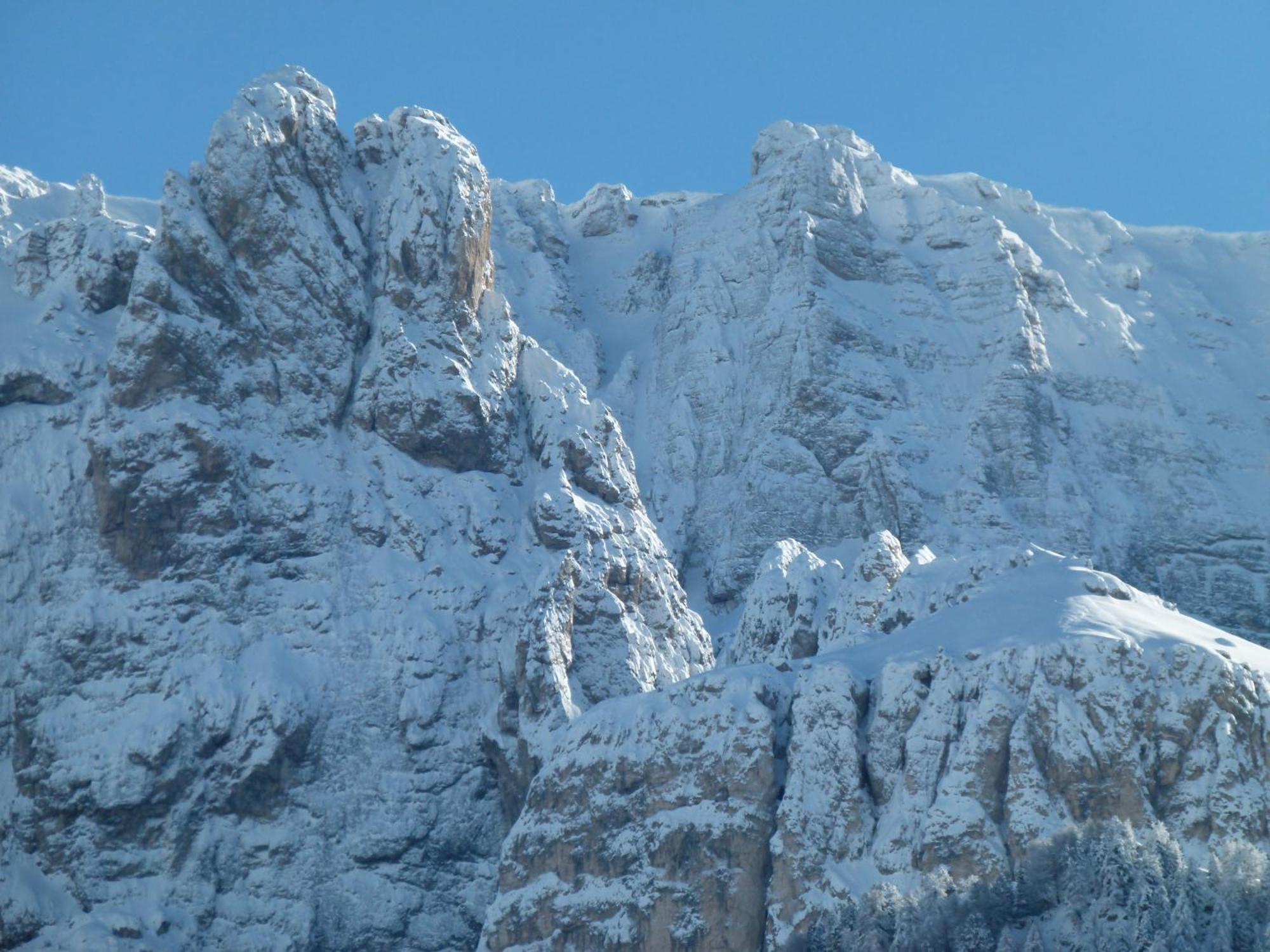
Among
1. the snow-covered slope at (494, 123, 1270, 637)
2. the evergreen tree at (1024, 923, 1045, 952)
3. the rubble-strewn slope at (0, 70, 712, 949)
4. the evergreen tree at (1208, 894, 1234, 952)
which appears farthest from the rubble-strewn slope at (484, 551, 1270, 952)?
the snow-covered slope at (494, 123, 1270, 637)

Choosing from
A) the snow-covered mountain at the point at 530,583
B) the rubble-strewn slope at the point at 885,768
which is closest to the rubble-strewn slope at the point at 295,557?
the snow-covered mountain at the point at 530,583

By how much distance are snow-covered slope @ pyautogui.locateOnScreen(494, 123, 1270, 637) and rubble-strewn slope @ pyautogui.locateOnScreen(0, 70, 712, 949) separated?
22.2 metres

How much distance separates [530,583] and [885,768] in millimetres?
34345

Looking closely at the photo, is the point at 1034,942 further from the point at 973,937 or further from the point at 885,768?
the point at 885,768

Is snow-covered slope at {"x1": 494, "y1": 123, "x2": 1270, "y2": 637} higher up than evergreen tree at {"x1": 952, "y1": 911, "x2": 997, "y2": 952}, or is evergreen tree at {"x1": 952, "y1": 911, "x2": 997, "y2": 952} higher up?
snow-covered slope at {"x1": 494, "y1": 123, "x2": 1270, "y2": 637}

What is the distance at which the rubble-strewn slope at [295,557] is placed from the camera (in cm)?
11981

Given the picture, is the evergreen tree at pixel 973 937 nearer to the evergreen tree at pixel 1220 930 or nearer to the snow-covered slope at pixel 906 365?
the evergreen tree at pixel 1220 930

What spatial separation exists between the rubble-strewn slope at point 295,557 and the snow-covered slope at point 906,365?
72.8ft

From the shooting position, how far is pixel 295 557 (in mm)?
129750

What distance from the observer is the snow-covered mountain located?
9931cm

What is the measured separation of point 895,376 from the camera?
165625mm

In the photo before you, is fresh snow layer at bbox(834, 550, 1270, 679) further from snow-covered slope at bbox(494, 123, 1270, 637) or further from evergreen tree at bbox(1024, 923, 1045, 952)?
snow-covered slope at bbox(494, 123, 1270, 637)

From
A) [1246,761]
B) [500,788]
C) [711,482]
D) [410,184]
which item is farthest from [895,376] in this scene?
[1246,761]

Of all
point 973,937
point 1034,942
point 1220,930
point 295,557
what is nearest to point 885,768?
point 973,937
